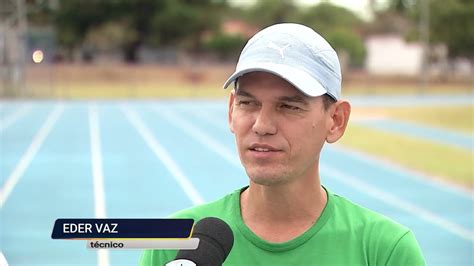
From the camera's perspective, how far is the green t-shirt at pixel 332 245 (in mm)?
1902

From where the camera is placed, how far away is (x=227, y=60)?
60.8m

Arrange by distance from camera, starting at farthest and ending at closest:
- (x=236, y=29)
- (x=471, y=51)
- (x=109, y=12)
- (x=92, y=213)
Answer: (x=236, y=29), (x=109, y=12), (x=471, y=51), (x=92, y=213)

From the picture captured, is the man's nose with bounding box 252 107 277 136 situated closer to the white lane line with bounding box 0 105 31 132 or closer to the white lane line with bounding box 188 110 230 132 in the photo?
the white lane line with bounding box 188 110 230 132

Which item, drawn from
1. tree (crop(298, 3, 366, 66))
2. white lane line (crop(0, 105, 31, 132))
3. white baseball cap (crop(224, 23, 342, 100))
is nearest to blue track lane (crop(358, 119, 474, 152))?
white lane line (crop(0, 105, 31, 132))

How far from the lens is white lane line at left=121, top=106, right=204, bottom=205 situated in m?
12.4

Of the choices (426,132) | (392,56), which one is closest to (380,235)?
(426,132)

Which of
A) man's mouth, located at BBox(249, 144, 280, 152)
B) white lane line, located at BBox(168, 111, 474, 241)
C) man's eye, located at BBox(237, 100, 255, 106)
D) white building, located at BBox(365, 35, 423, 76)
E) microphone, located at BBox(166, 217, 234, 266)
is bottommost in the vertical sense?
Result: microphone, located at BBox(166, 217, 234, 266)

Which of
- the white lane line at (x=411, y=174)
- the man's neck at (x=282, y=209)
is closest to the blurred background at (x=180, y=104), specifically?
the white lane line at (x=411, y=174)

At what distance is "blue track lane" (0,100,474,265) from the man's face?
14.4 ft

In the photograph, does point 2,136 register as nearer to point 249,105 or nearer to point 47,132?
point 47,132

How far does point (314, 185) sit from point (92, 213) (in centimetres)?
887

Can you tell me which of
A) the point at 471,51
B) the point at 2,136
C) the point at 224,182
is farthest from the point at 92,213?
the point at 471,51

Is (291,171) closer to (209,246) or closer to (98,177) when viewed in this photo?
(209,246)

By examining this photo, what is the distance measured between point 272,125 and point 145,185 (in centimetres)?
1164
